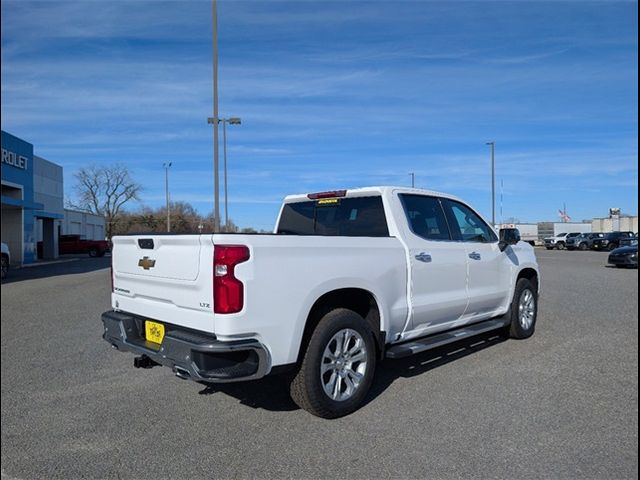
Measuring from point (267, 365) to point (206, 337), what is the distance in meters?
0.48

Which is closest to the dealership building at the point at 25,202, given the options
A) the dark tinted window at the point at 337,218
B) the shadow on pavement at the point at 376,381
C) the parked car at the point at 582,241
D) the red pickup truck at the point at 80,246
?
the red pickup truck at the point at 80,246

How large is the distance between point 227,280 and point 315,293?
754 mm

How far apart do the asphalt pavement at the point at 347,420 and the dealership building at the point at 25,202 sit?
24.0 meters

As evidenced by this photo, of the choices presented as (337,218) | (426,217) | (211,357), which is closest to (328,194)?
(337,218)

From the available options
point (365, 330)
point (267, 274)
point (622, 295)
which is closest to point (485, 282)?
point (365, 330)

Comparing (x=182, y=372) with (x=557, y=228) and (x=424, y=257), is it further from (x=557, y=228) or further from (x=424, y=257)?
(x=557, y=228)

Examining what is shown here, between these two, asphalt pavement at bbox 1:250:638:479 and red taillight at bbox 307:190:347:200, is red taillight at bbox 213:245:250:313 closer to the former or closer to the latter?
asphalt pavement at bbox 1:250:638:479

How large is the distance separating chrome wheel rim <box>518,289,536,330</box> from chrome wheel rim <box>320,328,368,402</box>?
129 inches

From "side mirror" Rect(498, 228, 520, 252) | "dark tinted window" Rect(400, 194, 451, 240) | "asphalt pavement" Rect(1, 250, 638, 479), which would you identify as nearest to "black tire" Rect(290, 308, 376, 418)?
"asphalt pavement" Rect(1, 250, 638, 479)

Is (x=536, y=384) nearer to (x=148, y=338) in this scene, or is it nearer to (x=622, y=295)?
(x=148, y=338)

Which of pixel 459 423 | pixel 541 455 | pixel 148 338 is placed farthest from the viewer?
pixel 148 338

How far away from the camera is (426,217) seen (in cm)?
558

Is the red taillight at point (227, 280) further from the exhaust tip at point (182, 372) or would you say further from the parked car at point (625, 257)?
the parked car at point (625, 257)

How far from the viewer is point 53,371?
5.39 m
